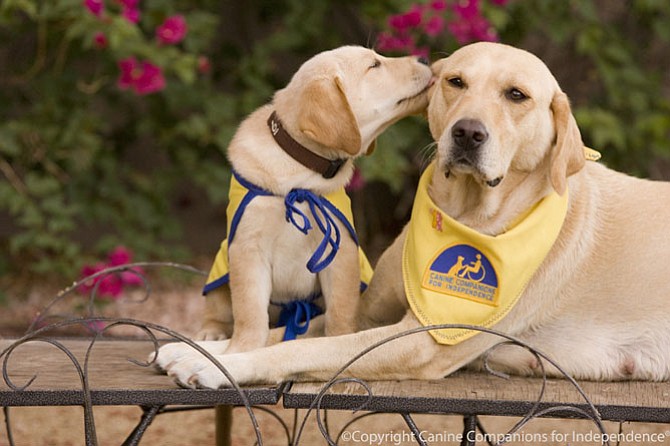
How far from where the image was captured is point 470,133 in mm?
2445

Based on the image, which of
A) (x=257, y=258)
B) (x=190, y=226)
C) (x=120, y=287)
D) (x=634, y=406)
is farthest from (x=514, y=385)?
(x=190, y=226)

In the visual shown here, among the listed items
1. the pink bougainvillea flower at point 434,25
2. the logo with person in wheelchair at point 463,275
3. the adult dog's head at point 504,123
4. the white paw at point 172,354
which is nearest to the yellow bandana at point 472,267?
the logo with person in wheelchair at point 463,275

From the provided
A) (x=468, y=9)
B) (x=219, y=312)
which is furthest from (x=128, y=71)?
(x=219, y=312)

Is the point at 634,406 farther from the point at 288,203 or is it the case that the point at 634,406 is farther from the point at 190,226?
the point at 190,226

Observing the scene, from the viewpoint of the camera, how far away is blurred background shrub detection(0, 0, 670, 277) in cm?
487

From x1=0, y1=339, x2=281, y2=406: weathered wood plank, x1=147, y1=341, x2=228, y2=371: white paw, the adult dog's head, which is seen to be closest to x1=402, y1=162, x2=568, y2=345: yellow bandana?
the adult dog's head

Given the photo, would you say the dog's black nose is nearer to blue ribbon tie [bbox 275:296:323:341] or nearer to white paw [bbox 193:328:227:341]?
blue ribbon tie [bbox 275:296:323:341]

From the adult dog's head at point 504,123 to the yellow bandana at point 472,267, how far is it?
128 millimetres

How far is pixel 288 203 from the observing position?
2781 mm

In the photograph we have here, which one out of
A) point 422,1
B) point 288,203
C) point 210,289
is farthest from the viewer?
point 422,1

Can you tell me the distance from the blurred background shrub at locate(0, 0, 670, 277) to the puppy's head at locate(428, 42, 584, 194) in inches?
83.8

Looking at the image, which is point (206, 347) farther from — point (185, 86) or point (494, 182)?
point (185, 86)

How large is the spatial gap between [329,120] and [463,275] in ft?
1.91

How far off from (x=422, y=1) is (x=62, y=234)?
2545 millimetres
